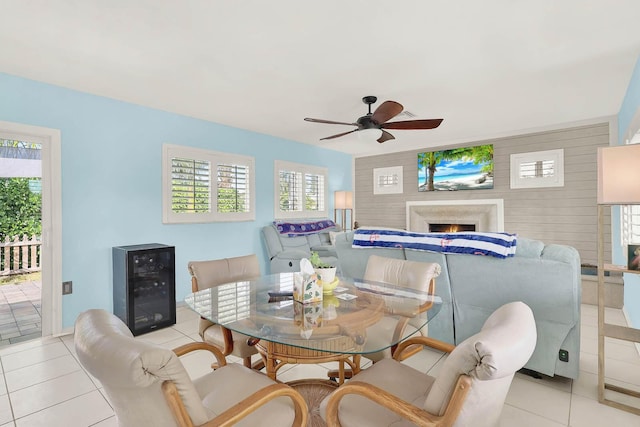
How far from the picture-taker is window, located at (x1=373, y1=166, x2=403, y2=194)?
641cm

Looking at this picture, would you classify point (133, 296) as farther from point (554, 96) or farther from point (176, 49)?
point (554, 96)

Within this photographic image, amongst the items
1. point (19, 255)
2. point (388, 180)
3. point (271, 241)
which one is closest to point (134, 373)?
point (271, 241)

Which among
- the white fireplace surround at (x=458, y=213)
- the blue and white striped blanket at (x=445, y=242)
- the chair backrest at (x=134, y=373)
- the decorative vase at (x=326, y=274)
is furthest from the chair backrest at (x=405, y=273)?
the white fireplace surround at (x=458, y=213)

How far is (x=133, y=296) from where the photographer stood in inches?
132

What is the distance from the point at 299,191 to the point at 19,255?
3.99 m

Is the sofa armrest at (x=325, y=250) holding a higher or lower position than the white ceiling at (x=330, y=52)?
lower

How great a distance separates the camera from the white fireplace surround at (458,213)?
5279 millimetres

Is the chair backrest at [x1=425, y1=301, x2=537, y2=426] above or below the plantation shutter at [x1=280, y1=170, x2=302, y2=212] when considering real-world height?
below

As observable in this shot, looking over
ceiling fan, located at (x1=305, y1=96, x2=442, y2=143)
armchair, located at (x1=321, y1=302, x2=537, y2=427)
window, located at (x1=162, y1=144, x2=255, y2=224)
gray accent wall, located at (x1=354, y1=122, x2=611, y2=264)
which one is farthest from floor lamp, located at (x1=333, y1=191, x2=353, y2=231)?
armchair, located at (x1=321, y1=302, x2=537, y2=427)

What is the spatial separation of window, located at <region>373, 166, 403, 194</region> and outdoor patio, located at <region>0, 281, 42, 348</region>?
5.62 m

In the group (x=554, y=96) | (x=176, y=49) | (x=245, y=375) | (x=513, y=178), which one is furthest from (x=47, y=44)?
(x=513, y=178)

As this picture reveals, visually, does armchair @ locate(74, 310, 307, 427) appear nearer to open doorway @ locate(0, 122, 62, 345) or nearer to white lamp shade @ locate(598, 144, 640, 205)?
white lamp shade @ locate(598, 144, 640, 205)

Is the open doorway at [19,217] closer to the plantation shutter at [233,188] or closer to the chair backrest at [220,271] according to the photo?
the plantation shutter at [233,188]

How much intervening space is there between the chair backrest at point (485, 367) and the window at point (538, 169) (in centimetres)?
458
